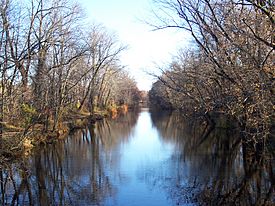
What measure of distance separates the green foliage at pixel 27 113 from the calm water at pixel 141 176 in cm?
190

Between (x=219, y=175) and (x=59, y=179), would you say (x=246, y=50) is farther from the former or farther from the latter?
(x=59, y=179)

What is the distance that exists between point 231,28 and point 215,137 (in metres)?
14.5

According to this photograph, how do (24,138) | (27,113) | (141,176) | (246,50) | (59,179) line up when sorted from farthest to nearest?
(27,113), (24,138), (141,176), (59,179), (246,50)

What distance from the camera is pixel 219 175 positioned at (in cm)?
Result: 1292

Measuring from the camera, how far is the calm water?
10.2 metres

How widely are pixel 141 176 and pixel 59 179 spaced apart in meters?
3.02

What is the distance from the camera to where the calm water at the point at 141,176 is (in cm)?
1021

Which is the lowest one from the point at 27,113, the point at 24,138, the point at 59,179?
the point at 59,179

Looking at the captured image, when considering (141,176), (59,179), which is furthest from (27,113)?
(141,176)

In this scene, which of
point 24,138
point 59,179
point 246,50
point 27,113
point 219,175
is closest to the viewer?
point 246,50

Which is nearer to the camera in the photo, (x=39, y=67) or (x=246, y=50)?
(x=246, y=50)

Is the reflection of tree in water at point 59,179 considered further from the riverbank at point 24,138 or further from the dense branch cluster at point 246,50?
the dense branch cluster at point 246,50

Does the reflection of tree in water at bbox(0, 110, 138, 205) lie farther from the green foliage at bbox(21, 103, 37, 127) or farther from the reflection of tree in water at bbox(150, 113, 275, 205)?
the reflection of tree in water at bbox(150, 113, 275, 205)

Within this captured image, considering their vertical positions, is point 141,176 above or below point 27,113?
below
